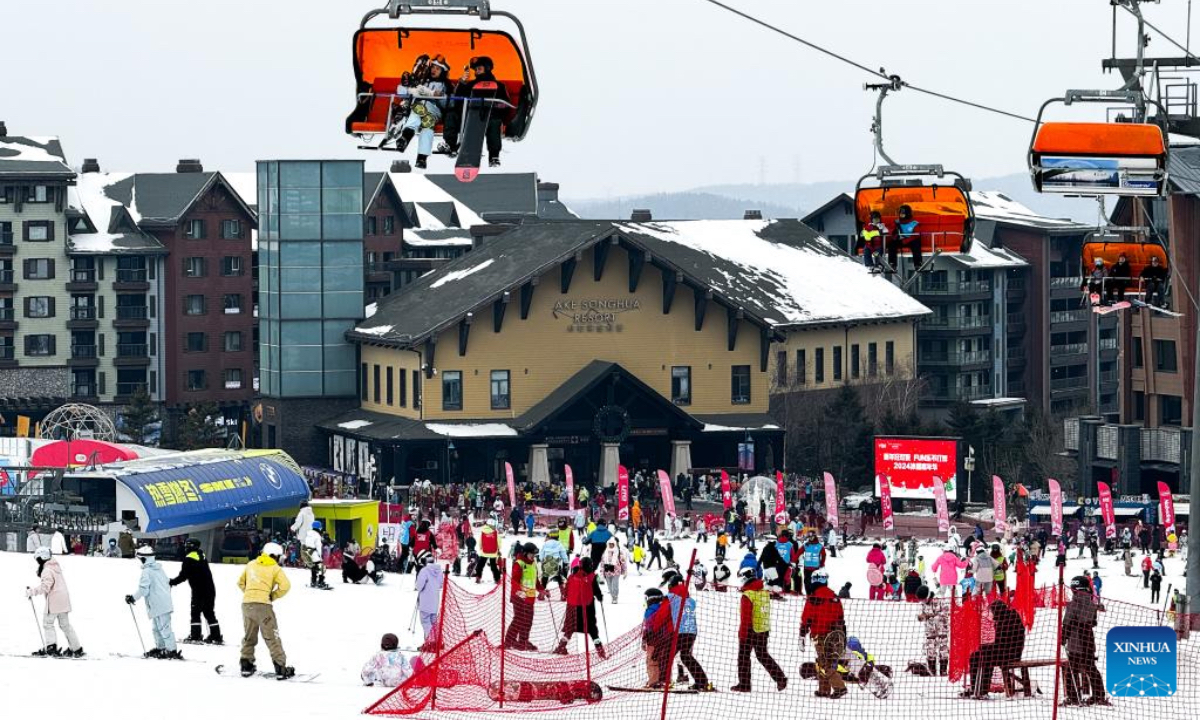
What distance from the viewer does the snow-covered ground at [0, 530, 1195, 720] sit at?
22.3 metres

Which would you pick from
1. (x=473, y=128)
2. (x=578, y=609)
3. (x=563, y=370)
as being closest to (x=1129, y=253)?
(x=578, y=609)

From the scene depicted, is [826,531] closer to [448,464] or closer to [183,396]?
[448,464]

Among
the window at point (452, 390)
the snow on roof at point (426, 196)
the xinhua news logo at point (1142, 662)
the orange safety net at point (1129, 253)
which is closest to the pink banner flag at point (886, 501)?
the window at point (452, 390)

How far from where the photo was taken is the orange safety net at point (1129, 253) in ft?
112

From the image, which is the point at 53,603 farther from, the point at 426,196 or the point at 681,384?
the point at 426,196

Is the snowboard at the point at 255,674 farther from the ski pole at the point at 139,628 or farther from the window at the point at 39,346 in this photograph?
the window at the point at 39,346

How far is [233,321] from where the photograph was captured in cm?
9631

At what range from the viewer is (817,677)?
23422 mm

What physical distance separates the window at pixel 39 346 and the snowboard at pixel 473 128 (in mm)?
76713

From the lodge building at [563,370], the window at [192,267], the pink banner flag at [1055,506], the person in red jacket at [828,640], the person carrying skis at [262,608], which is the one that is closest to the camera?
the person in red jacket at [828,640]

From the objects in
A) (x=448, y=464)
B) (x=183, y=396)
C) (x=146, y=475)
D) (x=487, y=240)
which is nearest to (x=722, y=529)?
(x=146, y=475)

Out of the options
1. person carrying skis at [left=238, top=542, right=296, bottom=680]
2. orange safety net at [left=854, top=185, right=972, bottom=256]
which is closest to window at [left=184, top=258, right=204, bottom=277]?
orange safety net at [left=854, top=185, right=972, bottom=256]

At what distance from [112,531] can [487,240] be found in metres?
38.7

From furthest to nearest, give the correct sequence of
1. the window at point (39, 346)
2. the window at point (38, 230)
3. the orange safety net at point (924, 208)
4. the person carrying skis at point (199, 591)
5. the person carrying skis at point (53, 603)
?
the window at point (39, 346), the window at point (38, 230), the orange safety net at point (924, 208), the person carrying skis at point (199, 591), the person carrying skis at point (53, 603)
